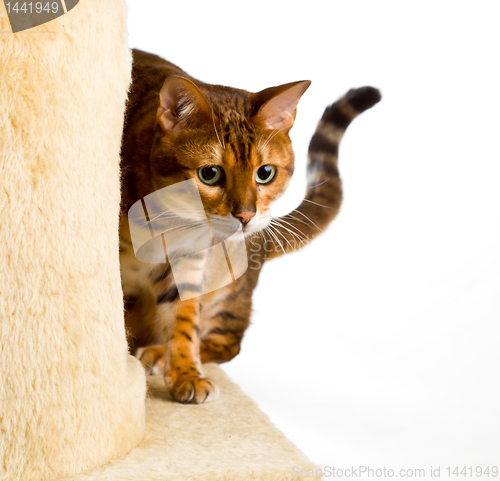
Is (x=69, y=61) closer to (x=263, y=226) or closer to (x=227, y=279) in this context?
(x=263, y=226)

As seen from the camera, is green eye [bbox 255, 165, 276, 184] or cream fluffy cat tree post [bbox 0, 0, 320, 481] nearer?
cream fluffy cat tree post [bbox 0, 0, 320, 481]

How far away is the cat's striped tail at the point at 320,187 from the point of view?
1.28 m

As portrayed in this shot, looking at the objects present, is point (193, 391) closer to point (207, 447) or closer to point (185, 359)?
point (185, 359)

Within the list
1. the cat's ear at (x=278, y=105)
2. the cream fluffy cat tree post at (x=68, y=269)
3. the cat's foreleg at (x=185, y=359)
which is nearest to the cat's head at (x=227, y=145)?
the cat's ear at (x=278, y=105)

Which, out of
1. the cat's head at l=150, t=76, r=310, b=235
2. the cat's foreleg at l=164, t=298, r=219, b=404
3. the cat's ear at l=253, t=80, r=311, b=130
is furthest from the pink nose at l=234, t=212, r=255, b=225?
the cat's foreleg at l=164, t=298, r=219, b=404

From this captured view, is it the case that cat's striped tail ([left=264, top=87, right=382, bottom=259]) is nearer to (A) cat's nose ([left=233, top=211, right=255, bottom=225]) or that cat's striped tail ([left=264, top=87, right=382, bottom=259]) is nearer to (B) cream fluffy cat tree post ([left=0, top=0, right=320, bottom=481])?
(A) cat's nose ([left=233, top=211, right=255, bottom=225])

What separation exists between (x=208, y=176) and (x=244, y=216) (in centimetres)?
11

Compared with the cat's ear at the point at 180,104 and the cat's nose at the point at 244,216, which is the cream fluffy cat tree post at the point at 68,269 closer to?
the cat's ear at the point at 180,104

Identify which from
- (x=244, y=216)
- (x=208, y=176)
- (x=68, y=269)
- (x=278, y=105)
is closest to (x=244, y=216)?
(x=244, y=216)

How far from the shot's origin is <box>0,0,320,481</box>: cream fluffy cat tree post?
801 millimetres

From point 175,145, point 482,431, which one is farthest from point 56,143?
point 482,431

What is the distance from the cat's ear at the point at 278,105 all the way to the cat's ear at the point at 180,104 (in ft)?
0.35

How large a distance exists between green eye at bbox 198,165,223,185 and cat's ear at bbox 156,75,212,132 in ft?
0.32

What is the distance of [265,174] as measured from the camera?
3.70 ft
